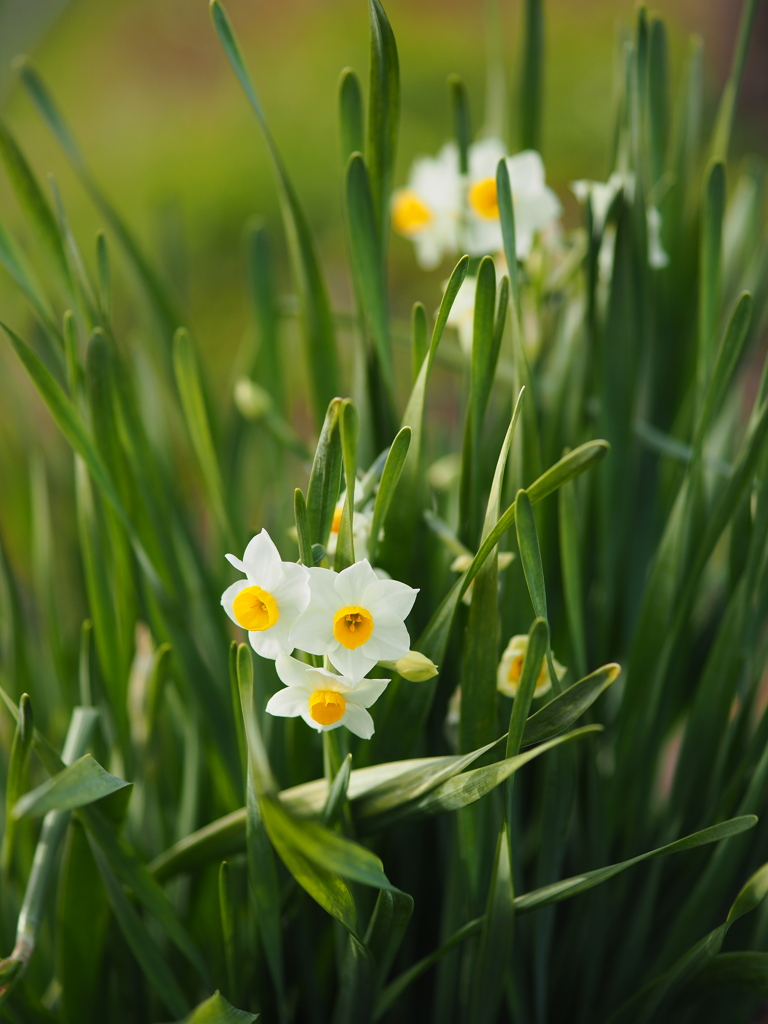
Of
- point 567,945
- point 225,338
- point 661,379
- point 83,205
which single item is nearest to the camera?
point 567,945

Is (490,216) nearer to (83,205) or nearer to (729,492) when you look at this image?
(729,492)

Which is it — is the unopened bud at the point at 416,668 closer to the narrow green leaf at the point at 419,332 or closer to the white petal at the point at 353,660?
the white petal at the point at 353,660

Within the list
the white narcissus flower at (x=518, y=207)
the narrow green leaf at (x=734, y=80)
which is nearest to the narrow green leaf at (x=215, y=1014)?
the white narcissus flower at (x=518, y=207)

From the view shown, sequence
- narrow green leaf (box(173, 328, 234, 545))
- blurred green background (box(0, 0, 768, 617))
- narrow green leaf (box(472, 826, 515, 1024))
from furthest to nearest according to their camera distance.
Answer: blurred green background (box(0, 0, 768, 617)) < narrow green leaf (box(173, 328, 234, 545)) < narrow green leaf (box(472, 826, 515, 1024))

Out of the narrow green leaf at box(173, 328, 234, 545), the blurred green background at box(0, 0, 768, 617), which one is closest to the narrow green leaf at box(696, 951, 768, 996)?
the narrow green leaf at box(173, 328, 234, 545)

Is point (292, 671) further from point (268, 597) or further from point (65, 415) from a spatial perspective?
point (65, 415)

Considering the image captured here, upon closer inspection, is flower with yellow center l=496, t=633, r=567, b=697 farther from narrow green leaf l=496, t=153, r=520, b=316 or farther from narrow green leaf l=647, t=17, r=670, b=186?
narrow green leaf l=647, t=17, r=670, b=186

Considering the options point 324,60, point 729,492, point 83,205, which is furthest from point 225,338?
point 729,492
